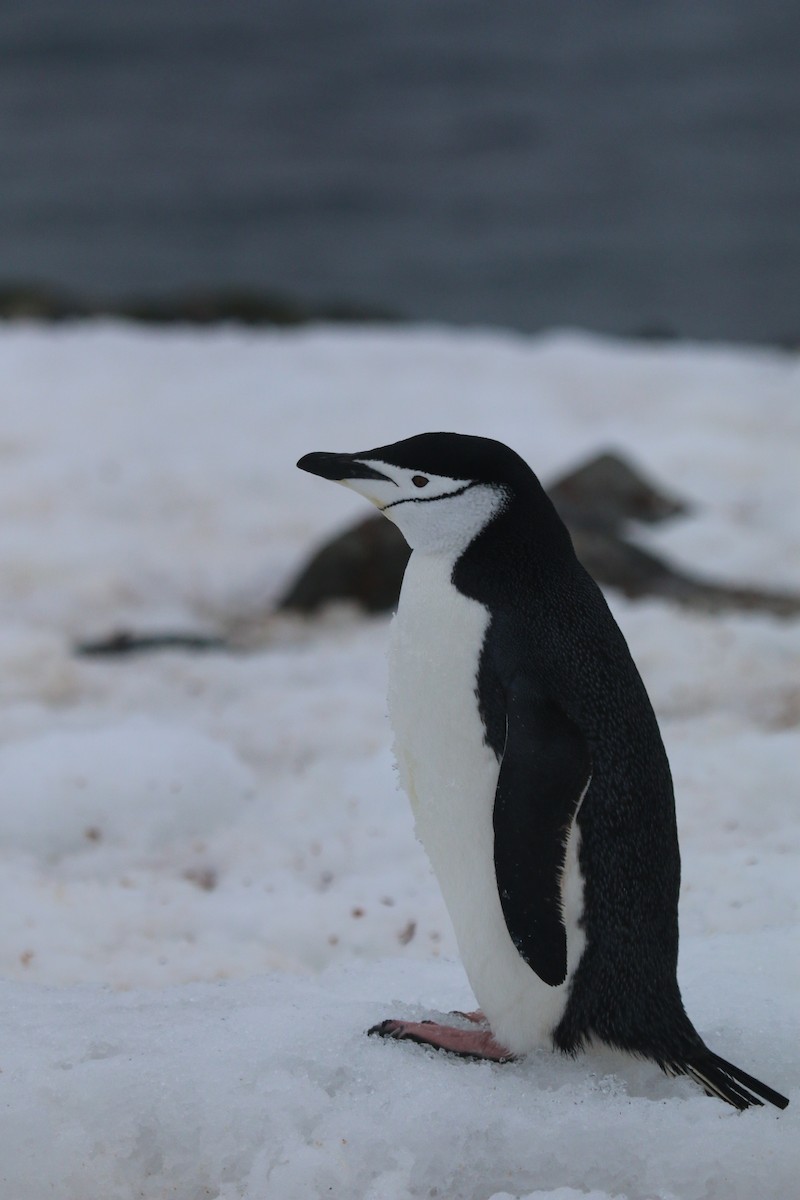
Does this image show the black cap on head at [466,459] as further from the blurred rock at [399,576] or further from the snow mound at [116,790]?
the blurred rock at [399,576]

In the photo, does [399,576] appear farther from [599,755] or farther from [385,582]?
[599,755]

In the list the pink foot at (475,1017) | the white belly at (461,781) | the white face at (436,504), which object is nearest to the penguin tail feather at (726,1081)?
the white belly at (461,781)

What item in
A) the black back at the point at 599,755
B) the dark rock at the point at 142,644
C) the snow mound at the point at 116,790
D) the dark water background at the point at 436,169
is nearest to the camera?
the black back at the point at 599,755

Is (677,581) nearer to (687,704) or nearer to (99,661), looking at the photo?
(687,704)

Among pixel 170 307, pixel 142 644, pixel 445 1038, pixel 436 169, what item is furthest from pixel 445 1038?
pixel 436 169

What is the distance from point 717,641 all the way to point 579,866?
308 cm

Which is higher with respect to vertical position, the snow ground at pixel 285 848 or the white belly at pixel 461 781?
the white belly at pixel 461 781

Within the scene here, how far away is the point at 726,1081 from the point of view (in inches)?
76.4

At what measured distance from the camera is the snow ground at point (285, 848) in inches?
70.9

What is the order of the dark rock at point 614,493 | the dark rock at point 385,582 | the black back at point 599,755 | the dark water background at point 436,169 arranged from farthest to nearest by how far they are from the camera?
1. the dark water background at point 436,169
2. the dark rock at point 614,493
3. the dark rock at point 385,582
4. the black back at point 599,755

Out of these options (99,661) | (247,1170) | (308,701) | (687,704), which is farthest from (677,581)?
(247,1170)

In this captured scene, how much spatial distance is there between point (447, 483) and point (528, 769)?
0.46m

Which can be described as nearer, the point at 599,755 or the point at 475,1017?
the point at 599,755

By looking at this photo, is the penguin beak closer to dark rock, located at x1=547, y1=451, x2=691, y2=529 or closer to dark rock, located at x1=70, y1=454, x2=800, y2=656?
dark rock, located at x1=70, y1=454, x2=800, y2=656
